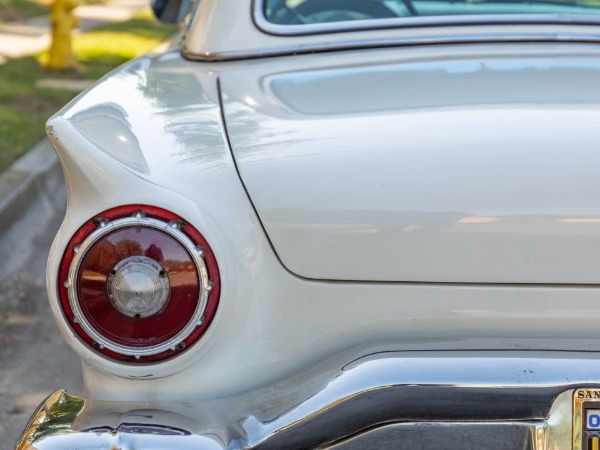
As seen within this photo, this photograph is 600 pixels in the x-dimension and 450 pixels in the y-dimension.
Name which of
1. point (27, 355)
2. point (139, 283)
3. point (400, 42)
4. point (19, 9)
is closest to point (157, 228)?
point (139, 283)

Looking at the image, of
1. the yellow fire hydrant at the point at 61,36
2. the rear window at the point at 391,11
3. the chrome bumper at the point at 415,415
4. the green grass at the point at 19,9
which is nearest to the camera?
the chrome bumper at the point at 415,415

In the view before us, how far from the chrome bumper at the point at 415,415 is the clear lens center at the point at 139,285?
21 centimetres

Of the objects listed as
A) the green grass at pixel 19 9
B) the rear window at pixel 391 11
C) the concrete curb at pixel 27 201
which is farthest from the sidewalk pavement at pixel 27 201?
the green grass at pixel 19 9

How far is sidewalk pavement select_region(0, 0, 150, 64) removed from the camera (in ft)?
36.9

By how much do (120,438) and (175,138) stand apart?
628mm

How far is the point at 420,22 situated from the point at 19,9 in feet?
46.2

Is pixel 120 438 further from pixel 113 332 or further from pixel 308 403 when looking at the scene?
pixel 308 403

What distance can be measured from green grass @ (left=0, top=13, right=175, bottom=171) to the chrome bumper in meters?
4.39

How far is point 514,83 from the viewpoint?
2209 millimetres

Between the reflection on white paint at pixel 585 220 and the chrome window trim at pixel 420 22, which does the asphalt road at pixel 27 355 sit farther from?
the reflection on white paint at pixel 585 220

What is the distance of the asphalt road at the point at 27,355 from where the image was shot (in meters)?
3.49

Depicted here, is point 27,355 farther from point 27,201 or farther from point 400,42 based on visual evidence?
point 400,42

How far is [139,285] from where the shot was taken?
1795 mm

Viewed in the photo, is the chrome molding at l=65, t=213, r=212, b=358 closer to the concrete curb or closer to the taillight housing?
the taillight housing
